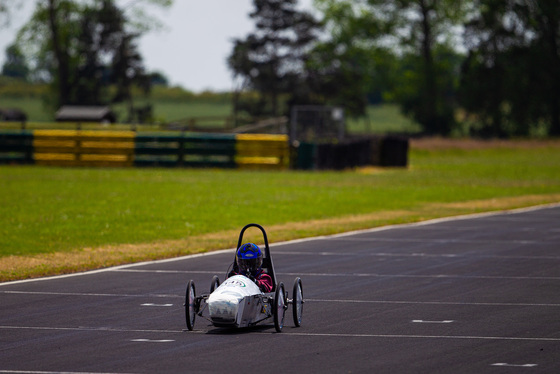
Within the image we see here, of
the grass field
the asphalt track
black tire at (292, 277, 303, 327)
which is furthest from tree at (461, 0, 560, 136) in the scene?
black tire at (292, 277, 303, 327)

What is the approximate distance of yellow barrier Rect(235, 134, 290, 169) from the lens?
42594mm

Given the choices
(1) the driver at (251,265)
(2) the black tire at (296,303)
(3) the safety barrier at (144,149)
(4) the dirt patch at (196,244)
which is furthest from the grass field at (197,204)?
(2) the black tire at (296,303)

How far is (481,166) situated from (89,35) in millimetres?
47986

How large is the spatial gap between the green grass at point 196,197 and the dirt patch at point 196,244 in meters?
0.46

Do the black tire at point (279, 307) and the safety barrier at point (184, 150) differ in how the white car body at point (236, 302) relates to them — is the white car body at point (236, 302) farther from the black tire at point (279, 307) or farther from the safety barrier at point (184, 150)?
the safety barrier at point (184, 150)

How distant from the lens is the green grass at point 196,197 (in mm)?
21859

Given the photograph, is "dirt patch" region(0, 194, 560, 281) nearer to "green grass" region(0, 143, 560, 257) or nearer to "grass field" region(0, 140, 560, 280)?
"grass field" region(0, 140, 560, 280)

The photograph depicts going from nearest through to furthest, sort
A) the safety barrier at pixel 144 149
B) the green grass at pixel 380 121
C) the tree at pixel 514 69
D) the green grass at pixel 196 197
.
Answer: the green grass at pixel 196 197, the safety barrier at pixel 144 149, the tree at pixel 514 69, the green grass at pixel 380 121

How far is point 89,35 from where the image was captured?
9062 cm

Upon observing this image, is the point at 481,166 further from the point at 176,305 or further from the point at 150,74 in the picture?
the point at 150,74

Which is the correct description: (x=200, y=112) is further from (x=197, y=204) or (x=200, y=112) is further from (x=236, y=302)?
(x=236, y=302)

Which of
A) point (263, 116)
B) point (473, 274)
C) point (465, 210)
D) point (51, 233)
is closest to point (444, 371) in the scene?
point (473, 274)

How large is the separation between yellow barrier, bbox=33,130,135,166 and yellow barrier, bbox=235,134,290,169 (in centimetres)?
465

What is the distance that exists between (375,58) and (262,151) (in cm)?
5070
